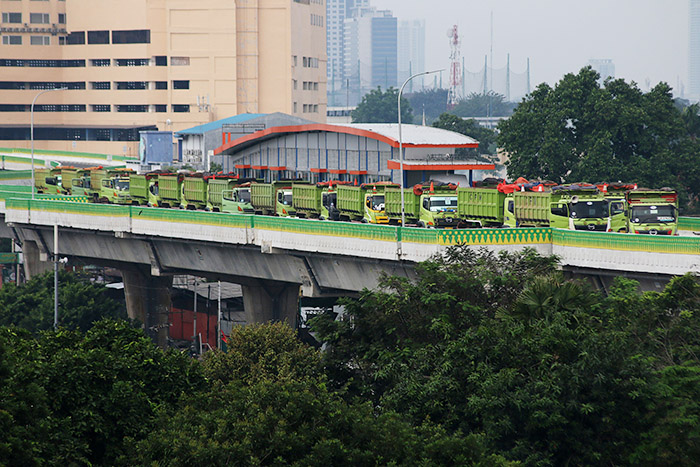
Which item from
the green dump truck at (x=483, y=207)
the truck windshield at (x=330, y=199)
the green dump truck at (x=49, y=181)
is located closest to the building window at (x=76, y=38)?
the green dump truck at (x=49, y=181)

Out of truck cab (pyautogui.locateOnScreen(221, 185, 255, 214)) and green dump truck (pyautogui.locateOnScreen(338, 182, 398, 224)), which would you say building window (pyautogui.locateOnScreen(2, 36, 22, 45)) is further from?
green dump truck (pyautogui.locateOnScreen(338, 182, 398, 224))

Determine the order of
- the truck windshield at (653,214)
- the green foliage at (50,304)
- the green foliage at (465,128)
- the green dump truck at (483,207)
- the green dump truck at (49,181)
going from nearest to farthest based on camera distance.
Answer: the truck windshield at (653,214)
the green dump truck at (483,207)
the green foliage at (50,304)
the green dump truck at (49,181)
the green foliage at (465,128)

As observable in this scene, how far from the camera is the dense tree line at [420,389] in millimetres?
26750

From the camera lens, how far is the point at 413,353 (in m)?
34.8

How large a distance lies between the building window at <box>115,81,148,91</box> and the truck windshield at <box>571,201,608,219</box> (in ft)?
400

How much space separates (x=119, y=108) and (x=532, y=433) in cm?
14306

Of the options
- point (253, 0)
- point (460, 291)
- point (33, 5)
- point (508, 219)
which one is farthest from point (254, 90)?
point (460, 291)

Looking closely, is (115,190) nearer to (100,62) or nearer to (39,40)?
(100,62)

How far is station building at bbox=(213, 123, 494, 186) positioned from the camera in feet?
287

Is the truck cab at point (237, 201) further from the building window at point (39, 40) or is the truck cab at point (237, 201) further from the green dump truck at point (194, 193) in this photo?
the building window at point (39, 40)

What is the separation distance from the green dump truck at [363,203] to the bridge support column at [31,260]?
Result: 30537 millimetres

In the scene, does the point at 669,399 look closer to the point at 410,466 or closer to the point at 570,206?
the point at 410,466

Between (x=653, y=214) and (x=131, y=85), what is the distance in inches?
4972

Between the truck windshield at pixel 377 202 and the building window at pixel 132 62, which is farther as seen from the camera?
the building window at pixel 132 62
